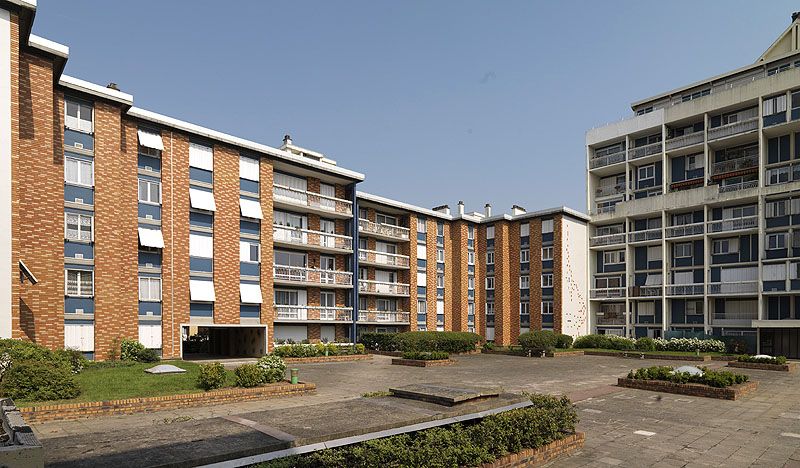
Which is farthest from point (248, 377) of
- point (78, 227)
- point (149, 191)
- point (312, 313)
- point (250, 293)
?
point (312, 313)

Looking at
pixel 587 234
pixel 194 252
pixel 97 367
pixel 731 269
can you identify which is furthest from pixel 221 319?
pixel 731 269

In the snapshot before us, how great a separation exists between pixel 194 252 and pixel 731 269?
4391cm

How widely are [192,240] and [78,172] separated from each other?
7468 mm

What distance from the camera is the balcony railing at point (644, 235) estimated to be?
161 feet

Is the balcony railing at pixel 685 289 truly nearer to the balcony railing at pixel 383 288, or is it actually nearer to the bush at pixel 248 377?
the balcony railing at pixel 383 288

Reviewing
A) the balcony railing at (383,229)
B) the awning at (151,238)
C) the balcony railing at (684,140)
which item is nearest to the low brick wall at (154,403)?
the awning at (151,238)

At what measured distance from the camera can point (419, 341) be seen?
137 ft

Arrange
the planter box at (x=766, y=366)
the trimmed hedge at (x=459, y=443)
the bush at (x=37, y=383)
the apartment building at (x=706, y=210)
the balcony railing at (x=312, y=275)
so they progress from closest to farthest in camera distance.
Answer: the trimmed hedge at (x=459, y=443) → the bush at (x=37, y=383) → the planter box at (x=766, y=366) → the balcony railing at (x=312, y=275) → the apartment building at (x=706, y=210)

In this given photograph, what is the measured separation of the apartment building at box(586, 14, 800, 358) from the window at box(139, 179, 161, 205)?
42169mm

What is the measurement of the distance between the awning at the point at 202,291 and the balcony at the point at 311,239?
617 centimetres

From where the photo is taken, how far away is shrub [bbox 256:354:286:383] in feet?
64.2

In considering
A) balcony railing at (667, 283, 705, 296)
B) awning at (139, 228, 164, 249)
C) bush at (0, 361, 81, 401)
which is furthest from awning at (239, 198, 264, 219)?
balcony railing at (667, 283, 705, 296)

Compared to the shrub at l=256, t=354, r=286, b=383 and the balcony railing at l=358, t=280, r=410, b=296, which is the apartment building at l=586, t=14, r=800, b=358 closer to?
the balcony railing at l=358, t=280, r=410, b=296

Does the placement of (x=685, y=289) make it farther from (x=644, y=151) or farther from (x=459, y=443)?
(x=459, y=443)
